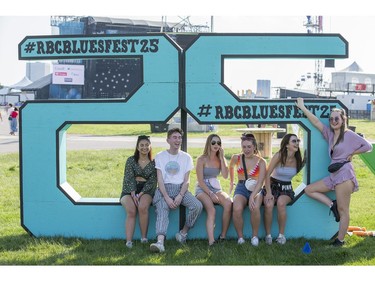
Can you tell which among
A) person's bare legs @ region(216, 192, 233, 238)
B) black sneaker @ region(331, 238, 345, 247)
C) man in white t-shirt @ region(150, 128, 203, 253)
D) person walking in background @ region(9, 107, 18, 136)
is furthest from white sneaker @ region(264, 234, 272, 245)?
person walking in background @ region(9, 107, 18, 136)

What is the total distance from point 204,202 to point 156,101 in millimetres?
1386

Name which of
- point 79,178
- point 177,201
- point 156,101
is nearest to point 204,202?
point 177,201

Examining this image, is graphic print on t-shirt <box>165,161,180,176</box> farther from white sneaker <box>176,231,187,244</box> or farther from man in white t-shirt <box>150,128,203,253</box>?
white sneaker <box>176,231,187,244</box>

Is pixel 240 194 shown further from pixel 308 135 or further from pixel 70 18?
pixel 70 18

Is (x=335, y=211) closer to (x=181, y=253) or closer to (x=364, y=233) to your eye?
(x=364, y=233)

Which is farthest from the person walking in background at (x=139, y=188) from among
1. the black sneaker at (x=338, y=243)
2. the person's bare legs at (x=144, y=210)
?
the black sneaker at (x=338, y=243)

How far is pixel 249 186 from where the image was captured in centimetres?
668

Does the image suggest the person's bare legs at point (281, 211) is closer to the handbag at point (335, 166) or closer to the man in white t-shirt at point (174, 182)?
the handbag at point (335, 166)

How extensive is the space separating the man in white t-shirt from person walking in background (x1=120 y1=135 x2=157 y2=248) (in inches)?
4.4

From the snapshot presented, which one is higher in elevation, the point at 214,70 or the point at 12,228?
the point at 214,70

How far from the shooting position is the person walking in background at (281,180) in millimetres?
6648

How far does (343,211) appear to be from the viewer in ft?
21.5

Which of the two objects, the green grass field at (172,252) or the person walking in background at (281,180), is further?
the person walking in background at (281,180)

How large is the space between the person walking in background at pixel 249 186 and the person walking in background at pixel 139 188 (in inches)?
40.2
